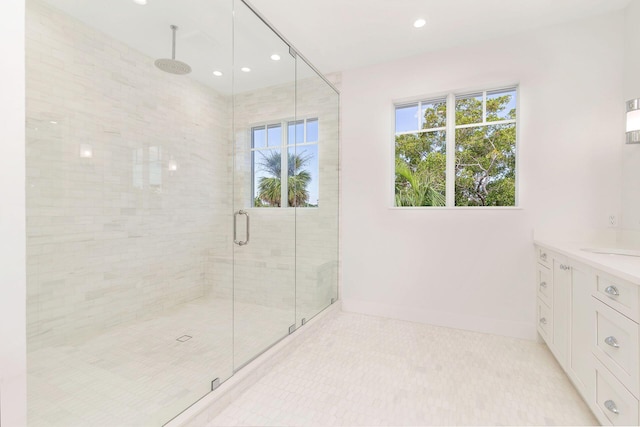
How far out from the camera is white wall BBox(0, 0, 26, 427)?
880mm

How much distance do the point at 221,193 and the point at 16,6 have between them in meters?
1.16

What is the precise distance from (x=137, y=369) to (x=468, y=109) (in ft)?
11.0

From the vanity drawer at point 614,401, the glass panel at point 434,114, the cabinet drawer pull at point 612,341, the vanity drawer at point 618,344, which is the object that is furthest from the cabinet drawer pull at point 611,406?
the glass panel at point 434,114

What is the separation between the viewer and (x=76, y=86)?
55.2 inches

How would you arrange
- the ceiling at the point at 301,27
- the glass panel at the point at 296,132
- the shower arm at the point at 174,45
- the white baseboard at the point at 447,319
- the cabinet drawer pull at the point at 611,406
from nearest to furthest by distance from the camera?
the cabinet drawer pull at the point at 611,406 < the ceiling at the point at 301,27 < the shower arm at the point at 174,45 < the white baseboard at the point at 447,319 < the glass panel at the point at 296,132

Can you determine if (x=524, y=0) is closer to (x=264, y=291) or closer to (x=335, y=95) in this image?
(x=335, y=95)

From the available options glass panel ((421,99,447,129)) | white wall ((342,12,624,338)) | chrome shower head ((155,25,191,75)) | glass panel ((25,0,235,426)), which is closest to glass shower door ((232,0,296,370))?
glass panel ((25,0,235,426))

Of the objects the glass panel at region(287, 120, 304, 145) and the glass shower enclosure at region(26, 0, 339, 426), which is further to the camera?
the glass panel at region(287, 120, 304, 145)

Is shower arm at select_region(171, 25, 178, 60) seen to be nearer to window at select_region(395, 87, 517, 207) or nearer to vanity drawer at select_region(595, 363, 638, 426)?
window at select_region(395, 87, 517, 207)

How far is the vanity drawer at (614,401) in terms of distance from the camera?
116cm

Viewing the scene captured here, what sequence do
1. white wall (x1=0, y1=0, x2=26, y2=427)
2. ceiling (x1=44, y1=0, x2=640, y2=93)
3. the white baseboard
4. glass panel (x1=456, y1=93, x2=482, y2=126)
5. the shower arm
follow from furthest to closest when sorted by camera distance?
glass panel (x1=456, y1=93, x2=482, y2=126), the white baseboard, the shower arm, ceiling (x1=44, y1=0, x2=640, y2=93), white wall (x1=0, y1=0, x2=26, y2=427)

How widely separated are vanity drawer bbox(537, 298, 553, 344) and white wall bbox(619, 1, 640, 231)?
2.77ft

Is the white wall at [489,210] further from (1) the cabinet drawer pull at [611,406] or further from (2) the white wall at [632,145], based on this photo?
(1) the cabinet drawer pull at [611,406]

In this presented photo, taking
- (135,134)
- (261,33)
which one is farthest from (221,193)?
(261,33)
